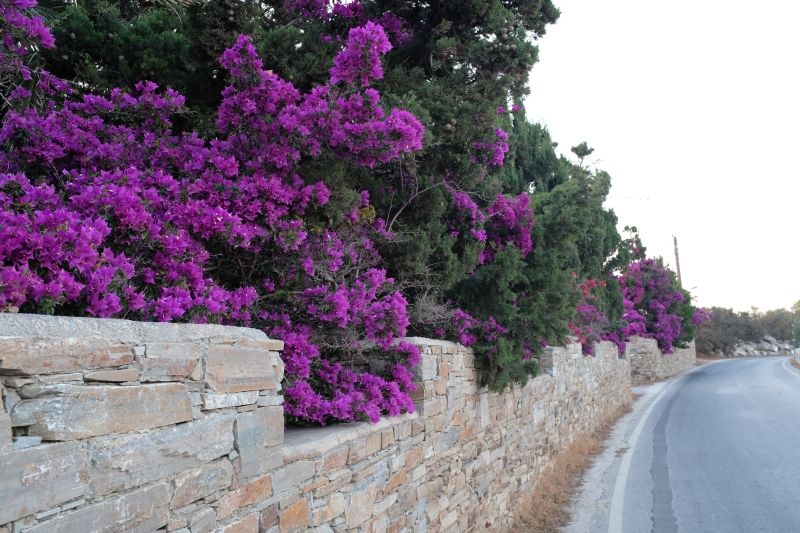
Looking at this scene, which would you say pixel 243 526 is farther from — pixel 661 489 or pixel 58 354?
pixel 661 489

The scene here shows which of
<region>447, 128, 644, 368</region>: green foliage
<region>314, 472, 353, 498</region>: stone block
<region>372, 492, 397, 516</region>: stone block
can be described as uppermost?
<region>447, 128, 644, 368</region>: green foliage

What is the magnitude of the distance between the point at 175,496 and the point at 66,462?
58 cm

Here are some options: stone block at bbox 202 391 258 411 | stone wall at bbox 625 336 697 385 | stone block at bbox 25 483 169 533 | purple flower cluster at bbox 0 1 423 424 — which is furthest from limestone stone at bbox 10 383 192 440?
stone wall at bbox 625 336 697 385

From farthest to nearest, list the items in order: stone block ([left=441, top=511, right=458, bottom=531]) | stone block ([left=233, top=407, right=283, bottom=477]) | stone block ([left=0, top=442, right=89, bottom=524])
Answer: stone block ([left=441, top=511, right=458, bottom=531])
stone block ([left=233, top=407, right=283, bottom=477])
stone block ([left=0, top=442, right=89, bottom=524])

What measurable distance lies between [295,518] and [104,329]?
1.64m

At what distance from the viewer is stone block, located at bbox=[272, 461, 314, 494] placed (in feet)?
9.73

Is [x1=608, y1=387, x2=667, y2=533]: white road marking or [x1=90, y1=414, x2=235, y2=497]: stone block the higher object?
[x1=90, y1=414, x2=235, y2=497]: stone block

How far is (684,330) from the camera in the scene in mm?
28109

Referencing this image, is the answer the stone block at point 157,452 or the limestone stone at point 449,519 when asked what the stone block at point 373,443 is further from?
the limestone stone at point 449,519

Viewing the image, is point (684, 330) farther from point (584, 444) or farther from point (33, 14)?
point (33, 14)

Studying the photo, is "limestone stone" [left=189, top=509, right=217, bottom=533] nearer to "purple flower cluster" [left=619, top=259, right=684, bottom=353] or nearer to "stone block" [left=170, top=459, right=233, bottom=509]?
"stone block" [left=170, top=459, right=233, bottom=509]

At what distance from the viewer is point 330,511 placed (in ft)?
11.3

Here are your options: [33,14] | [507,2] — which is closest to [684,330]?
[507,2]

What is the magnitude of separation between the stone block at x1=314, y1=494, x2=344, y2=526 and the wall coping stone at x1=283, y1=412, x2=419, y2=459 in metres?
0.34
